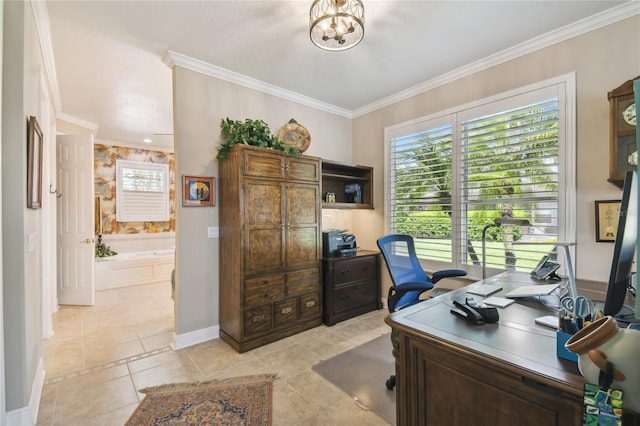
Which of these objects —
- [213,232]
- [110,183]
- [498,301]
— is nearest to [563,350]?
[498,301]

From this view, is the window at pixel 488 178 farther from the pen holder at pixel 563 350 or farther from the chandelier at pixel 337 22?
the chandelier at pixel 337 22

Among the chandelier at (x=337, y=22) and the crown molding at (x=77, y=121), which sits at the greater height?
the crown molding at (x=77, y=121)

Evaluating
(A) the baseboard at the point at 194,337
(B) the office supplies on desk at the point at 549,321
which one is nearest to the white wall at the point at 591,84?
(B) the office supplies on desk at the point at 549,321

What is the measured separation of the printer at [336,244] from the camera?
3488mm

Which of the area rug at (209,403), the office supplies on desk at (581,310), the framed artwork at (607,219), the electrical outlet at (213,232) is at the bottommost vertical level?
the area rug at (209,403)

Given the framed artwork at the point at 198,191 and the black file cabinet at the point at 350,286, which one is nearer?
the framed artwork at the point at 198,191

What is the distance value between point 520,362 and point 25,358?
2637 millimetres

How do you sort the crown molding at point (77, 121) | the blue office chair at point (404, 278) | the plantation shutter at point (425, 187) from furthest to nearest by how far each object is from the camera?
the crown molding at point (77, 121)
the plantation shutter at point (425, 187)
the blue office chair at point (404, 278)

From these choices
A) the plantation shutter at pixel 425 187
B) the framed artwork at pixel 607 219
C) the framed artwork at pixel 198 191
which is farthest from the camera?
the plantation shutter at pixel 425 187

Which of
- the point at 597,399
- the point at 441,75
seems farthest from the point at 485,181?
the point at 597,399

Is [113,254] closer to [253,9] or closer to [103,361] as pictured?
[103,361]

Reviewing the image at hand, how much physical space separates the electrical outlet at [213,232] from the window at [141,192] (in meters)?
3.96

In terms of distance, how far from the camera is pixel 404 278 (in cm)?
262

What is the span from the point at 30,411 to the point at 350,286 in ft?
9.31
